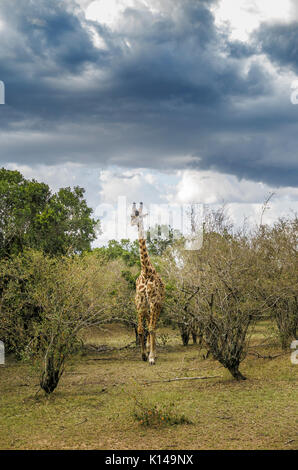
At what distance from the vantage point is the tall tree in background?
604 inches

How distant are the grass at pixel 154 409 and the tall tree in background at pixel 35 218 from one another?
4536 millimetres

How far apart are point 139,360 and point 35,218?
245 inches

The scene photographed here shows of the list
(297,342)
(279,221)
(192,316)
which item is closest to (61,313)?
(192,316)

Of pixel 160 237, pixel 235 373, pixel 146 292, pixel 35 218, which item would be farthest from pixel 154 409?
pixel 160 237

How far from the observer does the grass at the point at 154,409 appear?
20.8ft

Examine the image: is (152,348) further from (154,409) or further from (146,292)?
(154,409)

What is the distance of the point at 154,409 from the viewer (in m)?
6.99

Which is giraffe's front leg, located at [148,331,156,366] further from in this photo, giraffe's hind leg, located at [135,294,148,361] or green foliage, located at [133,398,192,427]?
green foliage, located at [133,398,192,427]

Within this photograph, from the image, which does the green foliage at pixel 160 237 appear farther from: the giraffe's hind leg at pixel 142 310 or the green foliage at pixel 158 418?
the green foliage at pixel 158 418

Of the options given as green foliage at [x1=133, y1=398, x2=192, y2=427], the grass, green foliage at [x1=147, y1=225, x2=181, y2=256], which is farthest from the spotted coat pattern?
green foliage at [x1=147, y1=225, x2=181, y2=256]

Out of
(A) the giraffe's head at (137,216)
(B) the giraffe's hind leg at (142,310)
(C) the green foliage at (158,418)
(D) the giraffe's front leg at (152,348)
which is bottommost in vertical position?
(D) the giraffe's front leg at (152,348)

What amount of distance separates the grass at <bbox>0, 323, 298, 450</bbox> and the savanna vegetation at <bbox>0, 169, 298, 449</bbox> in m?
0.03

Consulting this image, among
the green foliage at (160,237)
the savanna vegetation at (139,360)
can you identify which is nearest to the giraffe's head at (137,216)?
the savanna vegetation at (139,360)
